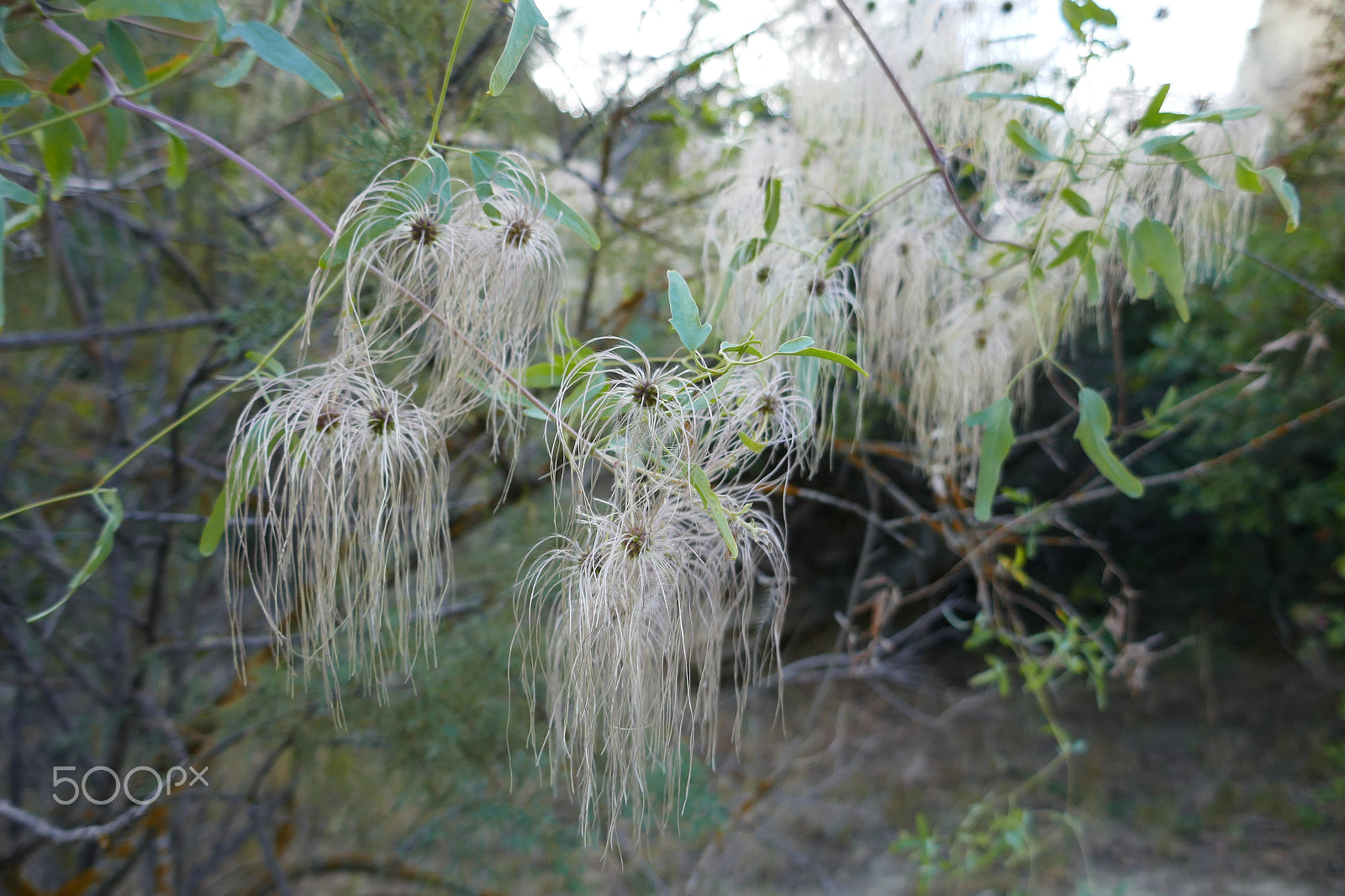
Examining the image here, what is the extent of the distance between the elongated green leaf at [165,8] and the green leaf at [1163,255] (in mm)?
776

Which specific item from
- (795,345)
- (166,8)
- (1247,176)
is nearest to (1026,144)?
(1247,176)

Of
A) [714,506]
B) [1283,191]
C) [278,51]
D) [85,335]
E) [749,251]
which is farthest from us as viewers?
[85,335]

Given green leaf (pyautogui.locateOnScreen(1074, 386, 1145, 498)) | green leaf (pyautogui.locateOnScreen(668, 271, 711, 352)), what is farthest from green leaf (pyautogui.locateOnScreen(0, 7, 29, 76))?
green leaf (pyautogui.locateOnScreen(1074, 386, 1145, 498))

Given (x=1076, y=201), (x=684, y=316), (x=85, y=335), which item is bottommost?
(x=684, y=316)

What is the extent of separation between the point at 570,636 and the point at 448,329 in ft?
0.79

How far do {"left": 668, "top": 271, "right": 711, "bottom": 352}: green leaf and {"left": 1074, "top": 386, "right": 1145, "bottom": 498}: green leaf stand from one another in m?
0.41

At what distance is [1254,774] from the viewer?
294 centimetres

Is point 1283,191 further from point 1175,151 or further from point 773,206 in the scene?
point 773,206

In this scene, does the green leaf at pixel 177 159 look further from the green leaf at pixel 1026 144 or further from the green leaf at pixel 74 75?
the green leaf at pixel 1026 144

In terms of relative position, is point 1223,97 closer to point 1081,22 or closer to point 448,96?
point 1081,22

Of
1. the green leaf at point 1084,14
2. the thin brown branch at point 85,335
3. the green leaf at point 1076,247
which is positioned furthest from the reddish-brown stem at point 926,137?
the thin brown branch at point 85,335

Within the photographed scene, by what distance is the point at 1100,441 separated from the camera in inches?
27.3

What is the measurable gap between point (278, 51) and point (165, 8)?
8cm

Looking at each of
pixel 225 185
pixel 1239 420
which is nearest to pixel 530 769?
pixel 225 185
